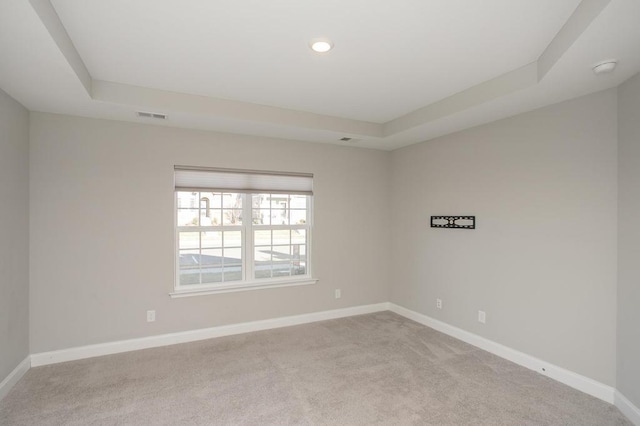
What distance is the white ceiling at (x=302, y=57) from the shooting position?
6.23ft

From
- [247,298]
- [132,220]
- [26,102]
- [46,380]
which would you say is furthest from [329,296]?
[26,102]

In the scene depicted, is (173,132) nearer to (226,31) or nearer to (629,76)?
(226,31)

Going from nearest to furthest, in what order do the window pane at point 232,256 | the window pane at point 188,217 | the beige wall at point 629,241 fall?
1. the beige wall at point 629,241
2. the window pane at point 188,217
3. the window pane at point 232,256

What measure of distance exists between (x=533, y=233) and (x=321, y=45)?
252 cm

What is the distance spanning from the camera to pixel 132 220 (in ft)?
11.8

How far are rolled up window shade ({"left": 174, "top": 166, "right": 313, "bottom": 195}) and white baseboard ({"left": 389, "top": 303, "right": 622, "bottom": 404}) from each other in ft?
7.68

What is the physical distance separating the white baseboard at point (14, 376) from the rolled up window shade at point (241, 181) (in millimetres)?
2069

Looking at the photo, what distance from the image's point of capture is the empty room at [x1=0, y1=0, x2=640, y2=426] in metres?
2.21

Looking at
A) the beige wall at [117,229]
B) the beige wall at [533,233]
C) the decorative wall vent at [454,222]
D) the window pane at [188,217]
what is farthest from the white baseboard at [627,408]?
the window pane at [188,217]

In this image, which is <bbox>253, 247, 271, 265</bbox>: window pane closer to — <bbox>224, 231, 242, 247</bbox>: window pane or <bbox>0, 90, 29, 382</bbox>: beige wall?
<bbox>224, 231, 242, 247</bbox>: window pane

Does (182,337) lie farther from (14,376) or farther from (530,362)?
(530,362)

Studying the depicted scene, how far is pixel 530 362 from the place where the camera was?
10.3 ft

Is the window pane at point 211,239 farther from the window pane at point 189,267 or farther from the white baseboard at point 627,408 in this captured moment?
the white baseboard at point 627,408

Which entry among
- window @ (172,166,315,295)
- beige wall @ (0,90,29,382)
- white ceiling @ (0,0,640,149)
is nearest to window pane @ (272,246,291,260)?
window @ (172,166,315,295)
